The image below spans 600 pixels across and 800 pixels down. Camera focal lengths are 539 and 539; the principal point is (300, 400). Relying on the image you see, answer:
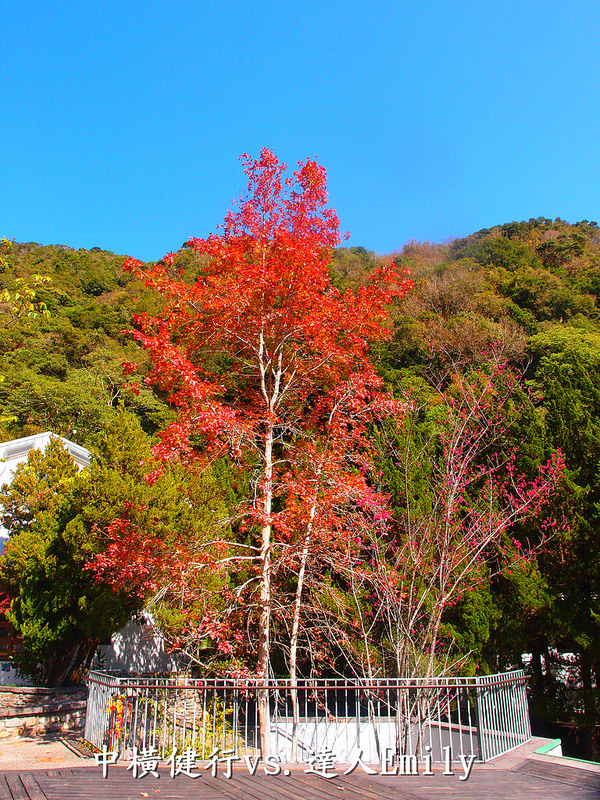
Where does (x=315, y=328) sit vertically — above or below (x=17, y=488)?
above

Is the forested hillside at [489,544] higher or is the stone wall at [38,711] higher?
the forested hillside at [489,544]

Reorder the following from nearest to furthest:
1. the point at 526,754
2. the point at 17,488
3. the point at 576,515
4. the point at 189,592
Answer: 1. the point at 526,754
2. the point at 189,592
3. the point at 576,515
4. the point at 17,488

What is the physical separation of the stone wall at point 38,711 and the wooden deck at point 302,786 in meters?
4.12

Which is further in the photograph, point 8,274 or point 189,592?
point 8,274

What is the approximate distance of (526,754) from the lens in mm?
5898

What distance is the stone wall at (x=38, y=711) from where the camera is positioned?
8.49 metres

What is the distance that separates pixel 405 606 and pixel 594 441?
206 inches

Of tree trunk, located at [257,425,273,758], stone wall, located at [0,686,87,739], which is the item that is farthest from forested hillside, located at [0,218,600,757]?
stone wall, located at [0,686,87,739]

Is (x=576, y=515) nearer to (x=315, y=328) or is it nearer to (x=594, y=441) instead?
(x=594, y=441)

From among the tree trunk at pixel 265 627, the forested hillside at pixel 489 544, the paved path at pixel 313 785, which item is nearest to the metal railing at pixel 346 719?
the tree trunk at pixel 265 627

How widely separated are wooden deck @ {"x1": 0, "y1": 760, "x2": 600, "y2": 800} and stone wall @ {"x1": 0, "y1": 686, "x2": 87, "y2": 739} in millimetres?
4125

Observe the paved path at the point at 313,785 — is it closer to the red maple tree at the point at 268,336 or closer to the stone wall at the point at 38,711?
the red maple tree at the point at 268,336

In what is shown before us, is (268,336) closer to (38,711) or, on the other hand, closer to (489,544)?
(489,544)

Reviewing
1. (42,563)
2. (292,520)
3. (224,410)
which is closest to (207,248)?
(224,410)
